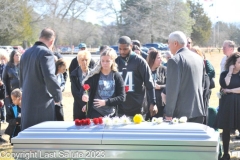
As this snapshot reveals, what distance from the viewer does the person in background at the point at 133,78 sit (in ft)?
18.1

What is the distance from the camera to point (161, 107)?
6.76 metres

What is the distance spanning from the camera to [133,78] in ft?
18.2

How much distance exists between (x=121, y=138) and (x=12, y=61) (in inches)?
201

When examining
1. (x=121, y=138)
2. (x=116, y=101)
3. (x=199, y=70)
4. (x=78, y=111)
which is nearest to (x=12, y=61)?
(x=78, y=111)

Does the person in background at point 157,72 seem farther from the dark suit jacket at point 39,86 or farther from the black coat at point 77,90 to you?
the dark suit jacket at point 39,86

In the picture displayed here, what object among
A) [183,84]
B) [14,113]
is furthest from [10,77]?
[183,84]

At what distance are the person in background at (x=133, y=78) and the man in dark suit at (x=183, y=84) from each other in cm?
94

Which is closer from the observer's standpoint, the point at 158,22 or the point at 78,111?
the point at 78,111

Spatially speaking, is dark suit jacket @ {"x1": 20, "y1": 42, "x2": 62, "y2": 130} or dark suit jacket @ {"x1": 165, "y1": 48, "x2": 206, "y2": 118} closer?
dark suit jacket @ {"x1": 165, "y1": 48, "x2": 206, "y2": 118}

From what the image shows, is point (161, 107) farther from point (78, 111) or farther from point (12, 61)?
point (12, 61)

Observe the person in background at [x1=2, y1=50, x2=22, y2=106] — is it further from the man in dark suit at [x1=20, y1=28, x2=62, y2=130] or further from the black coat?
the man in dark suit at [x1=20, y1=28, x2=62, y2=130]

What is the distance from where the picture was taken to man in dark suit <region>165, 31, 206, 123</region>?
4371 mm

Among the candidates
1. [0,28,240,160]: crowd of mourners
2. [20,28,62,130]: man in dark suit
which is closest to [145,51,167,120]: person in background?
[0,28,240,160]: crowd of mourners

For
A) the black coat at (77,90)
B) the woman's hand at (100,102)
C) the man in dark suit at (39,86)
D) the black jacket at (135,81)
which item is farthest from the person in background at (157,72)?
the man in dark suit at (39,86)
